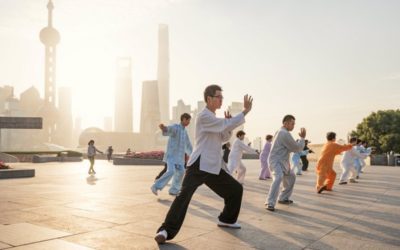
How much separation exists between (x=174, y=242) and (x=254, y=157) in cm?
4224

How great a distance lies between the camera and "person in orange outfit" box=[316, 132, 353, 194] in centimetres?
986

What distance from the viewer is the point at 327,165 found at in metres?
9.83

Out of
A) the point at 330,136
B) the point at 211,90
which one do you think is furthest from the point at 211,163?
the point at 330,136

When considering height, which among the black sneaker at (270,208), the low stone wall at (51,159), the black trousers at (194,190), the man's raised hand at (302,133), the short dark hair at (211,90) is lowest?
the low stone wall at (51,159)

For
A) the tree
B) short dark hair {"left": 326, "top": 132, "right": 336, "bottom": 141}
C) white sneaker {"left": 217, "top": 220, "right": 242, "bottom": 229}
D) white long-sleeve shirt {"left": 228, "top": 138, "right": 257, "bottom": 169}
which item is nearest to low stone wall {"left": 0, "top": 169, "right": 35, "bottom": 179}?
white long-sleeve shirt {"left": 228, "top": 138, "right": 257, "bottom": 169}

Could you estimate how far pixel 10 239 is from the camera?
4438mm

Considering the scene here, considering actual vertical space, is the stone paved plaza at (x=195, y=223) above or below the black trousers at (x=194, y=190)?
below

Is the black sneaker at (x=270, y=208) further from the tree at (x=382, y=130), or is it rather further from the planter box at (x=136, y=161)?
the tree at (x=382, y=130)

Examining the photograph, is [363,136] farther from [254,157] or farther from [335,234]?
[335,234]

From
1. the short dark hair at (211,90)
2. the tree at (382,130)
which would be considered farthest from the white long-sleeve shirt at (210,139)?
the tree at (382,130)

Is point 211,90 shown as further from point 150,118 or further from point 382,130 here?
point 150,118

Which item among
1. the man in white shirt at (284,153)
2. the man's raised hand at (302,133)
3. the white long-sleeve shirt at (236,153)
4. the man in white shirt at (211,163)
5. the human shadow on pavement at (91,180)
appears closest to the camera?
the man in white shirt at (211,163)

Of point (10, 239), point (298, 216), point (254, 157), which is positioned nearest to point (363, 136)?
point (254, 157)

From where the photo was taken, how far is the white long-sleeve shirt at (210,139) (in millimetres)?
4836
